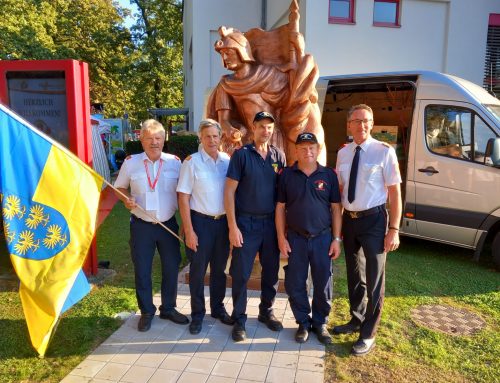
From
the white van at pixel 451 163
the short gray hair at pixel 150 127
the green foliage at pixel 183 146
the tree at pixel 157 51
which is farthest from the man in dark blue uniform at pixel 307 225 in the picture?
the tree at pixel 157 51

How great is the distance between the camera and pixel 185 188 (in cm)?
339

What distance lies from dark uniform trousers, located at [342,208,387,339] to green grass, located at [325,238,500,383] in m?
0.30

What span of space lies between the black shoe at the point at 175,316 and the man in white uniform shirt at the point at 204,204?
0.21 meters

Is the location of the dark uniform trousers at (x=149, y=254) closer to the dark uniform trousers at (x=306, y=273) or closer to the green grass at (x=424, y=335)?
the dark uniform trousers at (x=306, y=273)

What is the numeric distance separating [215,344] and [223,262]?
68cm

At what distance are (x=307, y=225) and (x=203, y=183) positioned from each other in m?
0.90

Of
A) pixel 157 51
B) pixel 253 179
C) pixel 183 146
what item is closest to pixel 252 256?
pixel 253 179

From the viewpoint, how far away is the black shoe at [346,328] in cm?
370

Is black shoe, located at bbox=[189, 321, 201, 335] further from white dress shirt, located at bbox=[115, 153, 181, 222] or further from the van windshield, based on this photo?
the van windshield

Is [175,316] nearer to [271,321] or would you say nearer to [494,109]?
[271,321]

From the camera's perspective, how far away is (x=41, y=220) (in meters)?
3.00

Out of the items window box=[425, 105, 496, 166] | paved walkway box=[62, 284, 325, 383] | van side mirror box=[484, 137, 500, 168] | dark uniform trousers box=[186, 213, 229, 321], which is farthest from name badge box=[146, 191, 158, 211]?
window box=[425, 105, 496, 166]

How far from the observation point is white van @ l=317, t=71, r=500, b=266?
5.60 meters

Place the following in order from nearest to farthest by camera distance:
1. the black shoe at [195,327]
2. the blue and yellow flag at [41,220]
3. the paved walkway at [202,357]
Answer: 1. the blue and yellow flag at [41,220]
2. the paved walkway at [202,357]
3. the black shoe at [195,327]
